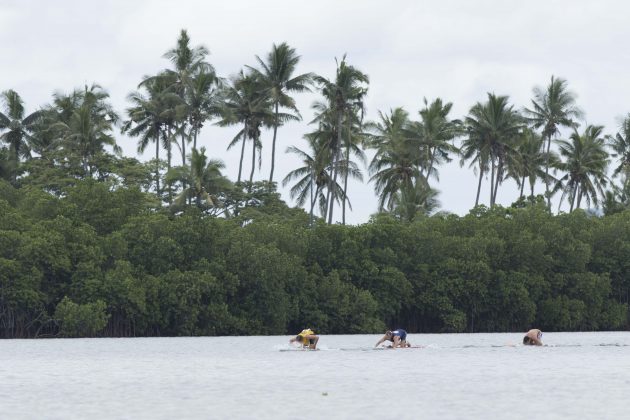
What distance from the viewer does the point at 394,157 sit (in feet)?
286

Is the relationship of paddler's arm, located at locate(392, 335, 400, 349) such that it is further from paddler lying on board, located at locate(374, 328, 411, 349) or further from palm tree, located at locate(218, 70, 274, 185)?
palm tree, located at locate(218, 70, 274, 185)

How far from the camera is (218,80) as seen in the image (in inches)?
3142

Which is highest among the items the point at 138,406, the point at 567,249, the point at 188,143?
the point at 188,143

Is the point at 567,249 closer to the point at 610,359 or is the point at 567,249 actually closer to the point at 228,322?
the point at 228,322

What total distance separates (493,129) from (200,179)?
24.4m

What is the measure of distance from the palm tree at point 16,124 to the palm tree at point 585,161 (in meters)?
40.5

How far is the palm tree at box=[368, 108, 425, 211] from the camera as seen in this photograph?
281 feet

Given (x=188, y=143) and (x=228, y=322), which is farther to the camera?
(x=188, y=143)

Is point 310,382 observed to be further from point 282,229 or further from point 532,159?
point 532,159

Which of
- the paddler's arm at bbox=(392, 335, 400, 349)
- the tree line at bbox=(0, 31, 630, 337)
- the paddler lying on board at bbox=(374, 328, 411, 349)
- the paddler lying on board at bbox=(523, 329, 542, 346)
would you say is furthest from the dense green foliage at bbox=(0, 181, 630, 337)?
the paddler lying on board at bbox=(523, 329, 542, 346)

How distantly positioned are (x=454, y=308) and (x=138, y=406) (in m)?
46.4

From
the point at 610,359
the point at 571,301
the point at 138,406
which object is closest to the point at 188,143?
the point at 571,301

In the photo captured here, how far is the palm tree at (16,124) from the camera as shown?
84.7 metres

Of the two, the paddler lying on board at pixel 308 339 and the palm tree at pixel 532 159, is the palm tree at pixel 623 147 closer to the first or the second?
the palm tree at pixel 532 159
